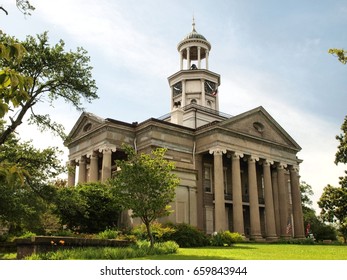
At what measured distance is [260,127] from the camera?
144ft

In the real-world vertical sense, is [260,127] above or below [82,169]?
above

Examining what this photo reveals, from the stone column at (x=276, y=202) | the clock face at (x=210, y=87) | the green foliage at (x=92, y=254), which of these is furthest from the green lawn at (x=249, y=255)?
the clock face at (x=210, y=87)

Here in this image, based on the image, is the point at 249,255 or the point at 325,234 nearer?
the point at 249,255

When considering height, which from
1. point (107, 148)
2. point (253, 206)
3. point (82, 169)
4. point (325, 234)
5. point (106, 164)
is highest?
point (107, 148)

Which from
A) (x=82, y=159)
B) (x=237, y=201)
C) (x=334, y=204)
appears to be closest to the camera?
(x=334, y=204)

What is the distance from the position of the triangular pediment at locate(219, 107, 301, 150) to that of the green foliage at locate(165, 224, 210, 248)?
15612 mm

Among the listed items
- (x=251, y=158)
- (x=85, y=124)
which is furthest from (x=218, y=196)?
(x=85, y=124)

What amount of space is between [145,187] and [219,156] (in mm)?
20900

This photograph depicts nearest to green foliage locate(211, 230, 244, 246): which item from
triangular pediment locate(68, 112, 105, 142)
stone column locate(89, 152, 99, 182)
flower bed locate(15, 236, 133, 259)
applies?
flower bed locate(15, 236, 133, 259)

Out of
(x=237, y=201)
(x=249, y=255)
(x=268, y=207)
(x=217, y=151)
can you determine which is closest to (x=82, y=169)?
(x=217, y=151)

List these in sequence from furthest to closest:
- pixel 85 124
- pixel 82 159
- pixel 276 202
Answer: pixel 276 202 → pixel 85 124 → pixel 82 159

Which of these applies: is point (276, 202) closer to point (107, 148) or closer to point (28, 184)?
point (107, 148)

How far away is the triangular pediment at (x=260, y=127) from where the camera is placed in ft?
134
